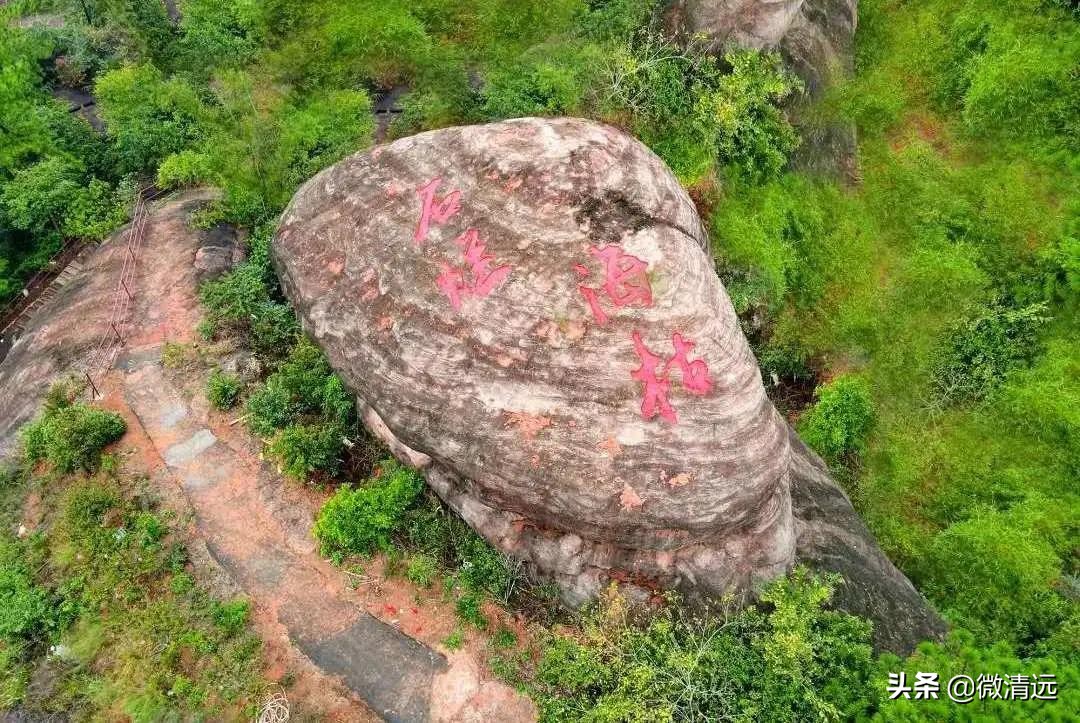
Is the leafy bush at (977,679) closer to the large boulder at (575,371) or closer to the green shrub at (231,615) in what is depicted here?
the large boulder at (575,371)

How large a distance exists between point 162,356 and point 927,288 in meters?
21.5

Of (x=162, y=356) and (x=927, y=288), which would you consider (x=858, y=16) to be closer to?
(x=927, y=288)

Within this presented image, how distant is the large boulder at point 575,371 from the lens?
1132cm

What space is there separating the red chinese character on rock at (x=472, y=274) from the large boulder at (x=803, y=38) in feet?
37.0

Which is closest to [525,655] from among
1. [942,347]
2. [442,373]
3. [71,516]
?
[442,373]

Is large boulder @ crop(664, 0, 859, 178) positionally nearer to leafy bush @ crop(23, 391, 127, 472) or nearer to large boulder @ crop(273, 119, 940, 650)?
large boulder @ crop(273, 119, 940, 650)

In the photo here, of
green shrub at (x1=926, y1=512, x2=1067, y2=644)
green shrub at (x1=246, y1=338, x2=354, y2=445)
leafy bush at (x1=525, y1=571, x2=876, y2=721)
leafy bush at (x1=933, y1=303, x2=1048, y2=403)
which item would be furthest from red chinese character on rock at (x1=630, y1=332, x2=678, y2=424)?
leafy bush at (x1=933, y1=303, x2=1048, y2=403)

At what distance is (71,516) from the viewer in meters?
13.3

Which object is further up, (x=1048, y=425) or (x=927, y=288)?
(x=927, y=288)

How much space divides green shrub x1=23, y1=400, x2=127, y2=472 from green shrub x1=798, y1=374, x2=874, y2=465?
17460 mm

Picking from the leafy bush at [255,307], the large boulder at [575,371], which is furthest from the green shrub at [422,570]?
the leafy bush at [255,307]

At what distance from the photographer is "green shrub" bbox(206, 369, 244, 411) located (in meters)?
14.7

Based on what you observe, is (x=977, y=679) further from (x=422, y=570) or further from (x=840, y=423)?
(x=422, y=570)

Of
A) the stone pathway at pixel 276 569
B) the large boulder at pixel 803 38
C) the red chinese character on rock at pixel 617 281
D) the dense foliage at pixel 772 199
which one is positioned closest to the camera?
the red chinese character on rock at pixel 617 281
